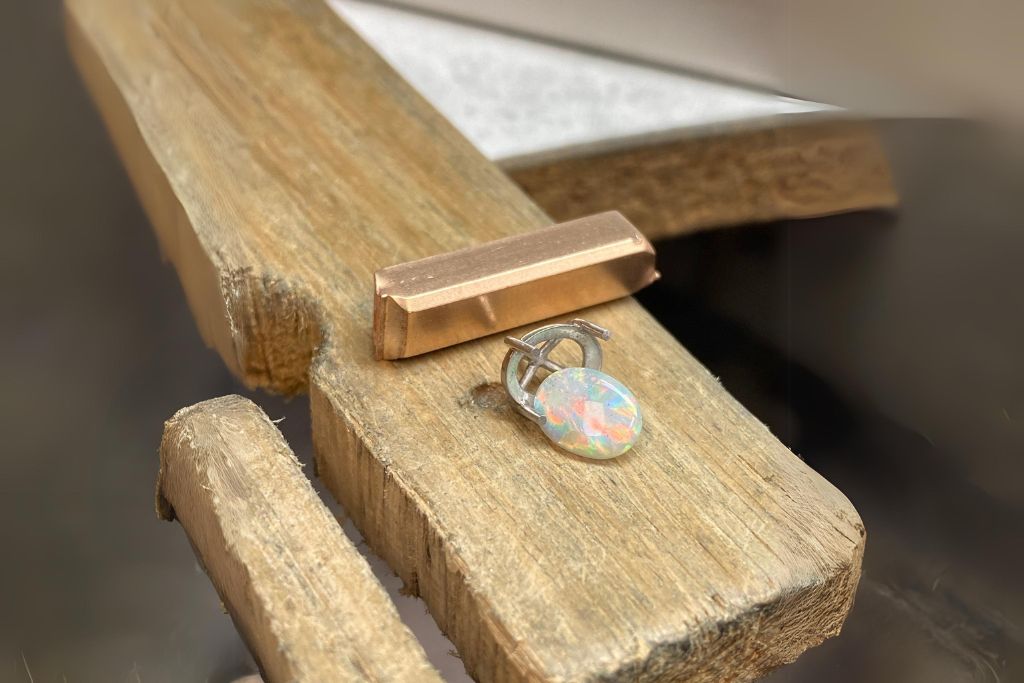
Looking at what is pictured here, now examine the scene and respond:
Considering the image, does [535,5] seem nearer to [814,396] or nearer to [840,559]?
[814,396]

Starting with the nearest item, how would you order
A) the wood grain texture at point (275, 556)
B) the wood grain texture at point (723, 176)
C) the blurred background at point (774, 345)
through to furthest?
the wood grain texture at point (275, 556) → the blurred background at point (774, 345) → the wood grain texture at point (723, 176)

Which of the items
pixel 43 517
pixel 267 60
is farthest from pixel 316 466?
pixel 267 60

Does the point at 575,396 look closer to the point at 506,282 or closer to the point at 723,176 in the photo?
the point at 506,282

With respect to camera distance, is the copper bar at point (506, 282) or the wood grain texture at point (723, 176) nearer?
the copper bar at point (506, 282)

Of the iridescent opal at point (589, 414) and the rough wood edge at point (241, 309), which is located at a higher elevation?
the iridescent opal at point (589, 414)

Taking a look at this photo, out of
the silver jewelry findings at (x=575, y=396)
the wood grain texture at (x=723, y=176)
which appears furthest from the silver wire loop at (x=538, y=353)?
the wood grain texture at (x=723, y=176)

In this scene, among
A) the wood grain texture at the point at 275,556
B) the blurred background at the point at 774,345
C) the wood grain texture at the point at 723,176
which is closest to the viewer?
the wood grain texture at the point at 275,556

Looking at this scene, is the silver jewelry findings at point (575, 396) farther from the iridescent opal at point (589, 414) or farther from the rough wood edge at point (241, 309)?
the rough wood edge at point (241, 309)

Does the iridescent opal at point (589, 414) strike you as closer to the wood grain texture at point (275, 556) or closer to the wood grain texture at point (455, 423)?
the wood grain texture at point (455, 423)
